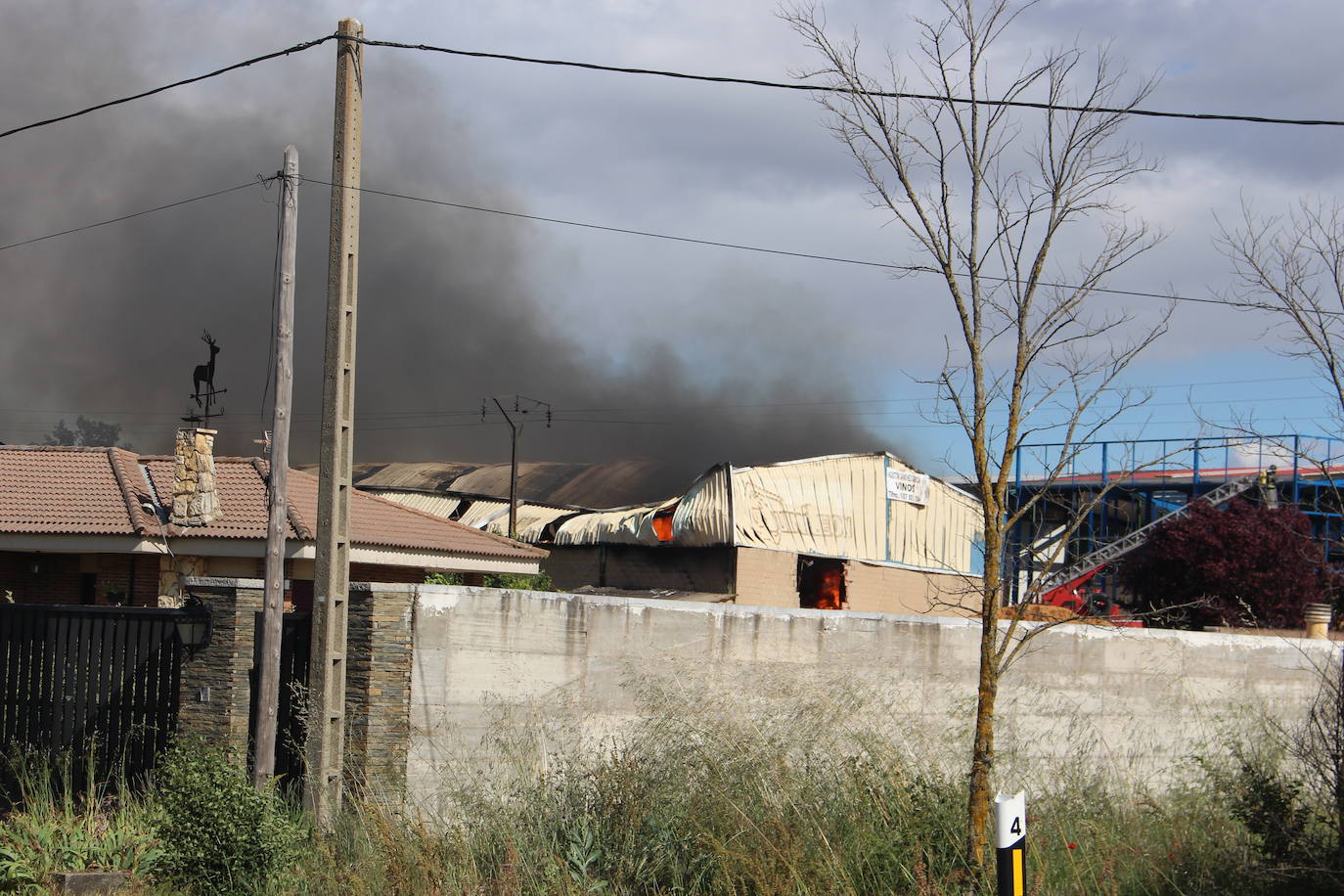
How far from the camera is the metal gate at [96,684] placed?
10.0 meters

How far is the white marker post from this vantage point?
421 cm

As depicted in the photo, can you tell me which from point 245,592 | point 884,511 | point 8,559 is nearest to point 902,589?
point 884,511

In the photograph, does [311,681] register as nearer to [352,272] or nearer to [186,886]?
[186,886]

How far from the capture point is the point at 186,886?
7664 mm

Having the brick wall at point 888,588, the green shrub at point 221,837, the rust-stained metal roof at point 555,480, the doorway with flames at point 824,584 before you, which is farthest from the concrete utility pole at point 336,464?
the rust-stained metal roof at point 555,480

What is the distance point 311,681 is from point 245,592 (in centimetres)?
165

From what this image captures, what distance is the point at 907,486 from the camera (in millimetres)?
31500

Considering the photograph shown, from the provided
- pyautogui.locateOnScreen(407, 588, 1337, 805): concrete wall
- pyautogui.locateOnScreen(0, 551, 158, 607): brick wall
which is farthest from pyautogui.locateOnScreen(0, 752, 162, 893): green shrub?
pyautogui.locateOnScreen(0, 551, 158, 607): brick wall

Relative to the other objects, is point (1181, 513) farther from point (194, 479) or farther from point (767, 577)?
point (194, 479)

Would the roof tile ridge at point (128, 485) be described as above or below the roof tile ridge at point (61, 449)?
below

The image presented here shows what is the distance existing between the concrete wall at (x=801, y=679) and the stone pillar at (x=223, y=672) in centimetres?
151

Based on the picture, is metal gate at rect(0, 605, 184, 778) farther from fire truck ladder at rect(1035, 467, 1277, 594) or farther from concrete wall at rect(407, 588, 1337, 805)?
fire truck ladder at rect(1035, 467, 1277, 594)

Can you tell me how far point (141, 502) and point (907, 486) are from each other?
19278mm

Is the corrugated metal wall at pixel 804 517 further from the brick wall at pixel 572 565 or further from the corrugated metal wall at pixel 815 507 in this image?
the brick wall at pixel 572 565
